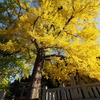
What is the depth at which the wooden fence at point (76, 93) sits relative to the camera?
353 centimetres

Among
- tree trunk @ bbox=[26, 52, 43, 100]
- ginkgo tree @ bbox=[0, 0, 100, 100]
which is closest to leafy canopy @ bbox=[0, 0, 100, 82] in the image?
ginkgo tree @ bbox=[0, 0, 100, 100]

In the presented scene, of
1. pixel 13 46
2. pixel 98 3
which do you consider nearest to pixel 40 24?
pixel 13 46

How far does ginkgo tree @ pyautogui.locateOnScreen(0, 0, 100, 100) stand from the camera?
3131mm

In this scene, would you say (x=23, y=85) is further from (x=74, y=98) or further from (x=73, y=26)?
(x=73, y=26)

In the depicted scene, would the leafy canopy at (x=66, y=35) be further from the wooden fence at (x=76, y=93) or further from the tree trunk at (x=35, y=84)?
the tree trunk at (x=35, y=84)

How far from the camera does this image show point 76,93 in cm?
374

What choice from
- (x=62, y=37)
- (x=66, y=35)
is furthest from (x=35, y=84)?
(x=66, y=35)

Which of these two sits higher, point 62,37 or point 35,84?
point 62,37

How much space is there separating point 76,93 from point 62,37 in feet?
8.84

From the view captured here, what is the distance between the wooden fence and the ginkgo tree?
696 millimetres

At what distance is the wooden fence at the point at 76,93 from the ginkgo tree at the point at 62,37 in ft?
2.28

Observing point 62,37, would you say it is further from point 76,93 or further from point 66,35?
point 76,93

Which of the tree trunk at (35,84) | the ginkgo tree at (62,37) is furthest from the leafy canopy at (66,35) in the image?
the tree trunk at (35,84)

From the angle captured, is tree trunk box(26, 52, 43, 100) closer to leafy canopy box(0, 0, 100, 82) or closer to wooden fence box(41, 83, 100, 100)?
wooden fence box(41, 83, 100, 100)
